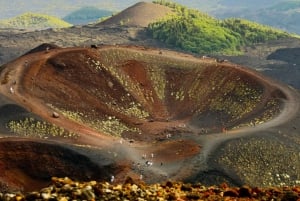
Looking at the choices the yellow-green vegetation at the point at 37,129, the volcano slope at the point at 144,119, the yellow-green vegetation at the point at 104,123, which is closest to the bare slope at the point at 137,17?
the volcano slope at the point at 144,119

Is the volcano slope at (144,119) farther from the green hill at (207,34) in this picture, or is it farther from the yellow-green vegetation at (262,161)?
the green hill at (207,34)

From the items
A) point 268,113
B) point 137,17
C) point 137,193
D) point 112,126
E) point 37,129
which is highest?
point 137,193

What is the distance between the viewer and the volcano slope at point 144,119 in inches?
1779

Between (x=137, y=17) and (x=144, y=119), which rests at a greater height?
(x=137, y=17)

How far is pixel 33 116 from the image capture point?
172ft

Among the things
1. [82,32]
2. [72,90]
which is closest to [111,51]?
[72,90]

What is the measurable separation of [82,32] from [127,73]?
92474mm

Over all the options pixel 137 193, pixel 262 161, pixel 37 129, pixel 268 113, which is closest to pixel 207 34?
pixel 268 113

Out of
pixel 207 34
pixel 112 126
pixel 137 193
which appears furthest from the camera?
pixel 207 34

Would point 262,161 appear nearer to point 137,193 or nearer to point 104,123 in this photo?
point 104,123

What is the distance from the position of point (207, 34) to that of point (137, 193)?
157 meters

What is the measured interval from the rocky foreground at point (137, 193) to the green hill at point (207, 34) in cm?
14367

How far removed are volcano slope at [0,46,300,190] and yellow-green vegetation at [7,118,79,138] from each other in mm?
92

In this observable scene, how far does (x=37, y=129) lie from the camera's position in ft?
167
